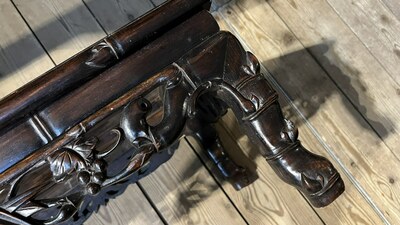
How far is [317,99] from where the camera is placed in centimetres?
144

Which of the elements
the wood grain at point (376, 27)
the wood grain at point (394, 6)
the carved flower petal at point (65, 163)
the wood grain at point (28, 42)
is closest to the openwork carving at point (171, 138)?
the carved flower petal at point (65, 163)

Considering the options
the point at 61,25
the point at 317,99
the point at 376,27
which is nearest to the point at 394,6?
the point at 376,27

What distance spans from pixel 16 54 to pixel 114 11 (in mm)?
299

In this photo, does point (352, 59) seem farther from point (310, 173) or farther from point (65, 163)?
point (65, 163)

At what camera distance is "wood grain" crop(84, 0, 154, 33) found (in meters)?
1.46

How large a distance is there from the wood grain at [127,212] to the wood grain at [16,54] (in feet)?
1.36

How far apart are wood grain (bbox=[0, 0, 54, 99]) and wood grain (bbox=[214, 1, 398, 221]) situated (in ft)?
1.81

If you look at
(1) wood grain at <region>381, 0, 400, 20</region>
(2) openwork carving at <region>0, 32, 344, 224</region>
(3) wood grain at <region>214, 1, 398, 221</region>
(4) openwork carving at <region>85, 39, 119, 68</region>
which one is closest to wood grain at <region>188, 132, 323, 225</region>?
(3) wood grain at <region>214, 1, 398, 221</region>

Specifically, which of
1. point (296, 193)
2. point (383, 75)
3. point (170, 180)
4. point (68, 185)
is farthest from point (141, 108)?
point (383, 75)

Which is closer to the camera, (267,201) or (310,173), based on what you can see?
(310,173)

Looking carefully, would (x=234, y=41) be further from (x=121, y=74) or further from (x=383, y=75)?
(x=383, y=75)

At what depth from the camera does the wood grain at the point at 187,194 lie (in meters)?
1.30

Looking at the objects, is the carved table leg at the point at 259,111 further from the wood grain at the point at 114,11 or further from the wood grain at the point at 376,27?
the wood grain at the point at 376,27

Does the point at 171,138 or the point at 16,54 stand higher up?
the point at 16,54
